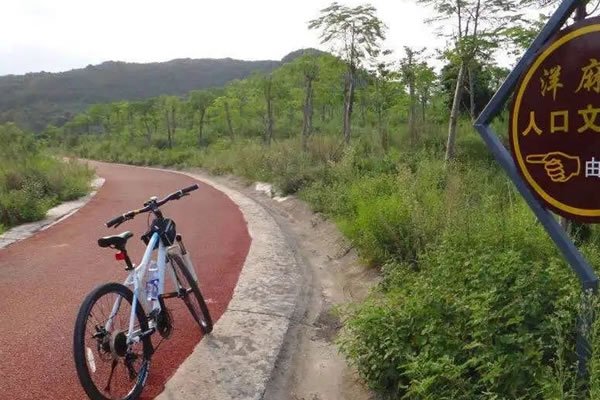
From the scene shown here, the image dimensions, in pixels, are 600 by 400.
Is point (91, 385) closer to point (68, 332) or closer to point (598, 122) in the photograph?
point (68, 332)

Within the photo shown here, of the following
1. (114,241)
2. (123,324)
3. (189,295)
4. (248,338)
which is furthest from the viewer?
(248,338)

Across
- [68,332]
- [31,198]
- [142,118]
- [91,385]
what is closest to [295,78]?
[31,198]

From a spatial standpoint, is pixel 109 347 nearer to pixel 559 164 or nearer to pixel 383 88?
pixel 559 164

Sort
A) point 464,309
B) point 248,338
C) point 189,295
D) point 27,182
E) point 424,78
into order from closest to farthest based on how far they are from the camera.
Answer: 1. point 464,309
2. point 189,295
3. point 248,338
4. point 27,182
5. point 424,78

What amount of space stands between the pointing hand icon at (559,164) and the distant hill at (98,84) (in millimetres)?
78123

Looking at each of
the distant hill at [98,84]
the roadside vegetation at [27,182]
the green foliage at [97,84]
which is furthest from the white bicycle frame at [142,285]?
the distant hill at [98,84]

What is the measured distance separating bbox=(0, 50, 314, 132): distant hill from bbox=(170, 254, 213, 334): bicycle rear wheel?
75377 mm

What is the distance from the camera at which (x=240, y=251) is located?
780 centimetres

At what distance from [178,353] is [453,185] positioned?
4.09 meters

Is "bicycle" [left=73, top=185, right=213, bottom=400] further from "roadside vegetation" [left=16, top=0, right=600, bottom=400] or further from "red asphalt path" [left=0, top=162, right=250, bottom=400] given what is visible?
"roadside vegetation" [left=16, top=0, right=600, bottom=400]

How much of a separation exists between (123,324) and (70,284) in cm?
265

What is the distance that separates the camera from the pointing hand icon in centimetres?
238

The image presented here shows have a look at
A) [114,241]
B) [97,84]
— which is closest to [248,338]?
[114,241]

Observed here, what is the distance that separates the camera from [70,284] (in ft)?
19.5
